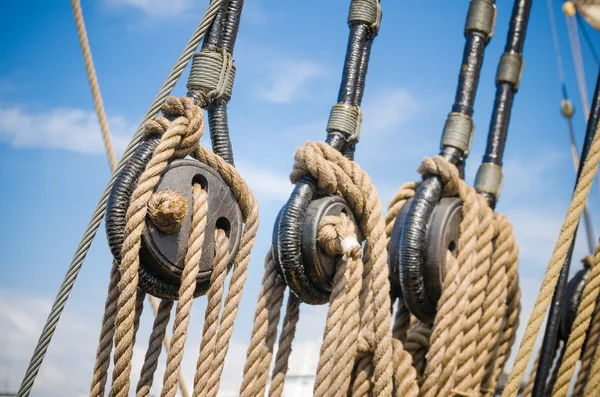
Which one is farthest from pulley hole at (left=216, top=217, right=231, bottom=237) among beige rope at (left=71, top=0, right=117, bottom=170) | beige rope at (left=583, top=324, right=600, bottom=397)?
beige rope at (left=583, top=324, right=600, bottom=397)

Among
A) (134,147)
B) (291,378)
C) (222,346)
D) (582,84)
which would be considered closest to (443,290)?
(222,346)

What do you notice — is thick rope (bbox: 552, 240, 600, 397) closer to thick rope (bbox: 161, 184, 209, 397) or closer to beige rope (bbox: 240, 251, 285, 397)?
beige rope (bbox: 240, 251, 285, 397)

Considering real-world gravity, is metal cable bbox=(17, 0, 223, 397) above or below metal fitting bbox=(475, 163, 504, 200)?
below

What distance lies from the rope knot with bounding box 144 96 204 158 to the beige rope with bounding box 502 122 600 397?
0.90m

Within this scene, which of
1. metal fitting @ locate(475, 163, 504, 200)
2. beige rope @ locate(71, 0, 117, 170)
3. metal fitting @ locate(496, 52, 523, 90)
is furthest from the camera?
metal fitting @ locate(496, 52, 523, 90)

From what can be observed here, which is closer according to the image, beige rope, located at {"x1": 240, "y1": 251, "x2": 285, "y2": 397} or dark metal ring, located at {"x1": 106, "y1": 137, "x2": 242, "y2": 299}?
dark metal ring, located at {"x1": 106, "y1": 137, "x2": 242, "y2": 299}

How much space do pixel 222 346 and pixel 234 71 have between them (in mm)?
687

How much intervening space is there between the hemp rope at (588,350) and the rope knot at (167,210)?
4.31 feet

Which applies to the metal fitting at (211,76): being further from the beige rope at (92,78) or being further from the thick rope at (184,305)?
the beige rope at (92,78)

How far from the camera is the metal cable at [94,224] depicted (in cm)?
153

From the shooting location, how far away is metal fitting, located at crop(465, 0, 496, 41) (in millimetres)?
2258

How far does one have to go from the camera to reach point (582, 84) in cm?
390

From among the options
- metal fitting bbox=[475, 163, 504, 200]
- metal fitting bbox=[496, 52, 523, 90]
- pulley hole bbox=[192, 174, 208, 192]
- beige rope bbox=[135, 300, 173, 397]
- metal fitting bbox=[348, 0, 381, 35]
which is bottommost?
beige rope bbox=[135, 300, 173, 397]

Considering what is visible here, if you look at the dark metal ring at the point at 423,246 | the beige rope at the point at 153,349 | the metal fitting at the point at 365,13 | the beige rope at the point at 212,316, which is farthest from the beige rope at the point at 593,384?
the metal fitting at the point at 365,13
